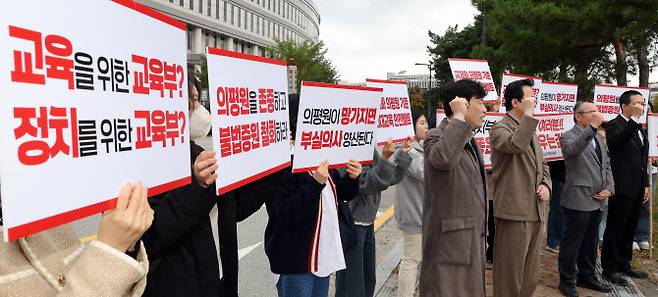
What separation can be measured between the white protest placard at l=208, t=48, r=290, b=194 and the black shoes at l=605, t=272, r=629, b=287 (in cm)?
414

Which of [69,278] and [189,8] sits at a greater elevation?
[189,8]

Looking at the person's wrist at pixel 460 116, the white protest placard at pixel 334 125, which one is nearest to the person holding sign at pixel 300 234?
the white protest placard at pixel 334 125

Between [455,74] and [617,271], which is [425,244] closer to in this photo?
[617,271]

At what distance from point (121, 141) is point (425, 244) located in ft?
8.09

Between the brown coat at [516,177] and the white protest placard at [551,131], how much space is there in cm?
139

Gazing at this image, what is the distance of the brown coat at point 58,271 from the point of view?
1.15 meters

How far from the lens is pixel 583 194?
457cm

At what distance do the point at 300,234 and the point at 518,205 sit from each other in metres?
1.97

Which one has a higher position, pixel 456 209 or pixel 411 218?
pixel 456 209

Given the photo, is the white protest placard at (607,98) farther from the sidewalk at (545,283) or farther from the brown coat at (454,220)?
the brown coat at (454,220)

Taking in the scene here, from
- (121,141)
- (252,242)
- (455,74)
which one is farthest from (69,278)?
(455,74)

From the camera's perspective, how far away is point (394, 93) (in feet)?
14.1

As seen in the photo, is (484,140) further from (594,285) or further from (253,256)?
(253,256)

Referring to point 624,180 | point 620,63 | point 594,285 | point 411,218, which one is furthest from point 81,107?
point 620,63
